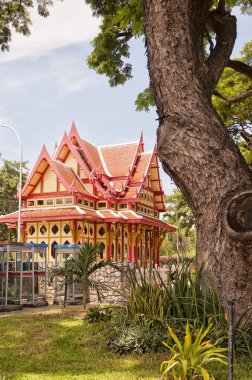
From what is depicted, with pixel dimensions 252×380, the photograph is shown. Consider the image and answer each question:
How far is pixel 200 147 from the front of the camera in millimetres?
6520

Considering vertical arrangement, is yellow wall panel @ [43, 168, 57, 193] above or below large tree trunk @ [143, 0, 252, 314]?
above

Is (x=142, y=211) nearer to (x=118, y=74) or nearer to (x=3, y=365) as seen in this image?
(x=118, y=74)

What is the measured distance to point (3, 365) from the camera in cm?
582

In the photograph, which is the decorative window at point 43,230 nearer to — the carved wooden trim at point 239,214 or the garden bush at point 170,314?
the garden bush at point 170,314

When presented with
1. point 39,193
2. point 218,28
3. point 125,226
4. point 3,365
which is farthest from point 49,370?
point 125,226

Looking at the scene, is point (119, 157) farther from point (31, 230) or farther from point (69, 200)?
point (31, 230)

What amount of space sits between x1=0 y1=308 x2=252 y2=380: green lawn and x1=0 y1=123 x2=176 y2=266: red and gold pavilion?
653 inches

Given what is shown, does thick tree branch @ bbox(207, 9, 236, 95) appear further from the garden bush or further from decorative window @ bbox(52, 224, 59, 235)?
decorative window @ bbox(52, 224, 59, 235)

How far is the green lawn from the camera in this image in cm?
514

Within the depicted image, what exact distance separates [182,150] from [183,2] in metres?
2.57

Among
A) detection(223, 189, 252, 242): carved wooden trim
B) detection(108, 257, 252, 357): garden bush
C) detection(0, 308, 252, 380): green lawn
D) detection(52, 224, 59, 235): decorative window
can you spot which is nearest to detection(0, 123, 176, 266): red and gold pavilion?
detection(52, 224, 59, 235): decorative window

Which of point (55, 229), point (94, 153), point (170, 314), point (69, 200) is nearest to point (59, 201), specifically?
point (69, 200)

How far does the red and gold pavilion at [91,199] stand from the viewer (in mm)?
26312

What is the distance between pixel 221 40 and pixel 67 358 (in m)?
5.97
